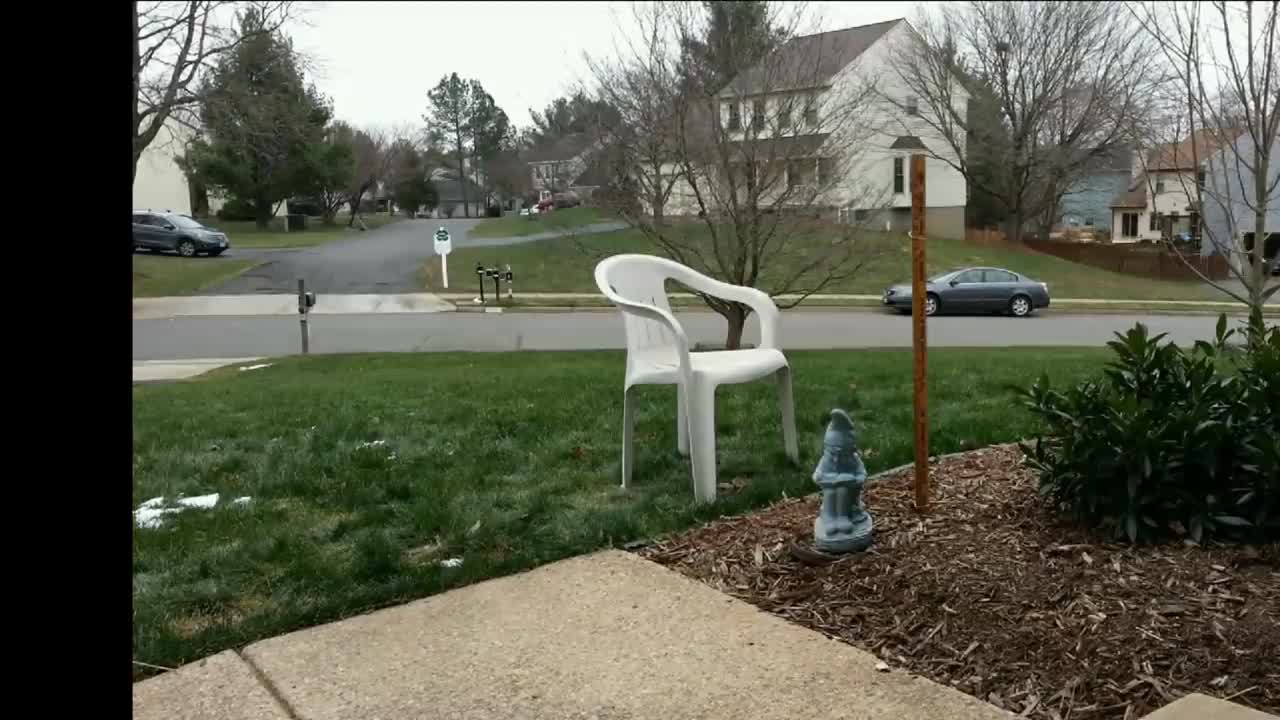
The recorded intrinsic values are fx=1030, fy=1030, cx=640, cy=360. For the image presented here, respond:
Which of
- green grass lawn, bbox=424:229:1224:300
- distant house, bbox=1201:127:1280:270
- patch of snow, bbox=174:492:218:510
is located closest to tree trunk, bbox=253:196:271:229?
green grass lawn, bbox=424:229:1224:300

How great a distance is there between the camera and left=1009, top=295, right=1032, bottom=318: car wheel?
24328 mm

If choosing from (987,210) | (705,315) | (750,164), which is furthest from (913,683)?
(987,210)

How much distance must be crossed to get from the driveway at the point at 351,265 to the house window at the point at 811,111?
57.5 ft

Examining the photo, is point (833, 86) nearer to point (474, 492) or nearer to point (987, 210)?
point (474, 492)

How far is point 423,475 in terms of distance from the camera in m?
4.97

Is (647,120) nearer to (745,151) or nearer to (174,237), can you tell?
(745,151)

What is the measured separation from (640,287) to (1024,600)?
2625mm

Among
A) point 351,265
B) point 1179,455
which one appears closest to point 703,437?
point 1179,455

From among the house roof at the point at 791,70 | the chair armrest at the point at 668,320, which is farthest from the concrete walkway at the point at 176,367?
the chair armrest at the point at 668,320

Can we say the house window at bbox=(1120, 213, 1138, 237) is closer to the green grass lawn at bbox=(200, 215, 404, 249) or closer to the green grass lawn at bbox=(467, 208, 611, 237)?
the green grass lawn at bbox=(467, 208, 611, 237)

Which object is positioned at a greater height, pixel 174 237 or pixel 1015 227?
pixel 174 237

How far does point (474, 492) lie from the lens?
4645mm

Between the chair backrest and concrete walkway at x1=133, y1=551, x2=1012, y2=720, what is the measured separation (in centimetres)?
159

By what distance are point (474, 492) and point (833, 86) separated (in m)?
8.81
